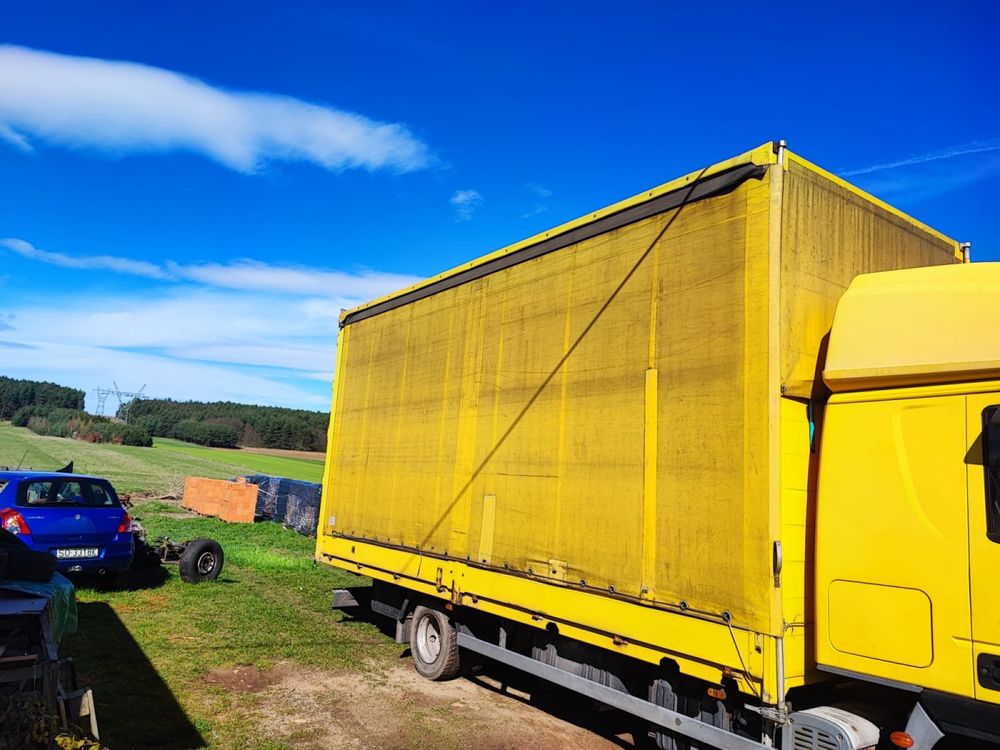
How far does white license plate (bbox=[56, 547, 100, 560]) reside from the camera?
963 cm

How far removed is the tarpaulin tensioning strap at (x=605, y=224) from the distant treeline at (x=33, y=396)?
119m

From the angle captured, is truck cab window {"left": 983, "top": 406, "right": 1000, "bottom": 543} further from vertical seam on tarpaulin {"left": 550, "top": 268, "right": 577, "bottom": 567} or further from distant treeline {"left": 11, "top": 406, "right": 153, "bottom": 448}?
distant treeline {"left": 11, "top": 406, "right": 153, "bottom": 448}

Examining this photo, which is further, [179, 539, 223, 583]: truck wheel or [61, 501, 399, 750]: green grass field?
[179, 539, 223, 583]: truck wheel

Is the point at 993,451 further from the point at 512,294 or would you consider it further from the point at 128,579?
the point at 128,579

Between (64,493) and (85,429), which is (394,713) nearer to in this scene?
(64,493)

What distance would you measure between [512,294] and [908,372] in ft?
11.8

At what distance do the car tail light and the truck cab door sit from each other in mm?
Answer: 10556

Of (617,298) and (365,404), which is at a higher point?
(617,298)

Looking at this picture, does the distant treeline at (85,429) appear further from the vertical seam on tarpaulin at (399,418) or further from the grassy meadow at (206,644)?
the vertical seam on tarpaulin at (399,418)

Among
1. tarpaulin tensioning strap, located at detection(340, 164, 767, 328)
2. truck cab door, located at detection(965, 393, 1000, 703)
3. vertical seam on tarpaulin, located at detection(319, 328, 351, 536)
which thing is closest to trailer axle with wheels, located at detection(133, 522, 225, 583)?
vertical seam on tarpaulin, located at detection(319, 328, 351, 536)

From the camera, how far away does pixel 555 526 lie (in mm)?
5520

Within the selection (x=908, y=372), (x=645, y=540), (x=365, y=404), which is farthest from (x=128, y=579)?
(x=908, y=372)

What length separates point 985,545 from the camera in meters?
3.24

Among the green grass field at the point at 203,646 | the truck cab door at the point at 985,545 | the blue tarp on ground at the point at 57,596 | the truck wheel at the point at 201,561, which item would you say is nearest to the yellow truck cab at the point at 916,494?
the truck cab door at the point at 985,545
